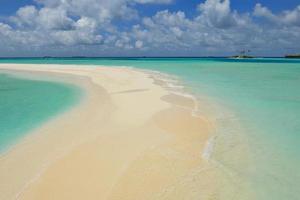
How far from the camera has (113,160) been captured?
5.32 meters

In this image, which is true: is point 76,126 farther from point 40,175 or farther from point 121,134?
point 40,175

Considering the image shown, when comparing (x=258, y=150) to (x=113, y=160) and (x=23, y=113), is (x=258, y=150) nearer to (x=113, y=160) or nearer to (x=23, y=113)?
(x=113, y=160)

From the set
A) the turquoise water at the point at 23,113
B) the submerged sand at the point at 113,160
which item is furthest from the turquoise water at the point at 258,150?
the turquoise water at the point at 23,113

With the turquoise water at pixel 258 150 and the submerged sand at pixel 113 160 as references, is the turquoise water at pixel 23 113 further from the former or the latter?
the turquoise water at pixel 258 150

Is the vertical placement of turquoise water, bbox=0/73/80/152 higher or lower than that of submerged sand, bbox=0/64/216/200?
lower

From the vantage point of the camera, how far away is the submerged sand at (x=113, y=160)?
4.21 metres

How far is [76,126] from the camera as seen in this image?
782cm

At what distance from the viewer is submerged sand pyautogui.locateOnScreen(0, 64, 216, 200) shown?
421 centimetres

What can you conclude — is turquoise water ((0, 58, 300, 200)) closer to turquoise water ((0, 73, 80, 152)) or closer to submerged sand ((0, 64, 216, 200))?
submerged sand ((0, 64, 216, 200))

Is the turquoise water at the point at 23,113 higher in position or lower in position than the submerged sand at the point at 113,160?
lower

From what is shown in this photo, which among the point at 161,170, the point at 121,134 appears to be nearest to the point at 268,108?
the point at 121,134

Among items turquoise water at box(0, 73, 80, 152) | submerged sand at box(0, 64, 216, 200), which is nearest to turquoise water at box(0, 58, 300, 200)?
submerged sand at box(0, 64, 216, 200)

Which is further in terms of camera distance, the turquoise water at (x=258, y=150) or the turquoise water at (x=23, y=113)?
the turquoise water at (x=23, y=113)

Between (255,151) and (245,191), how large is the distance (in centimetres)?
178
